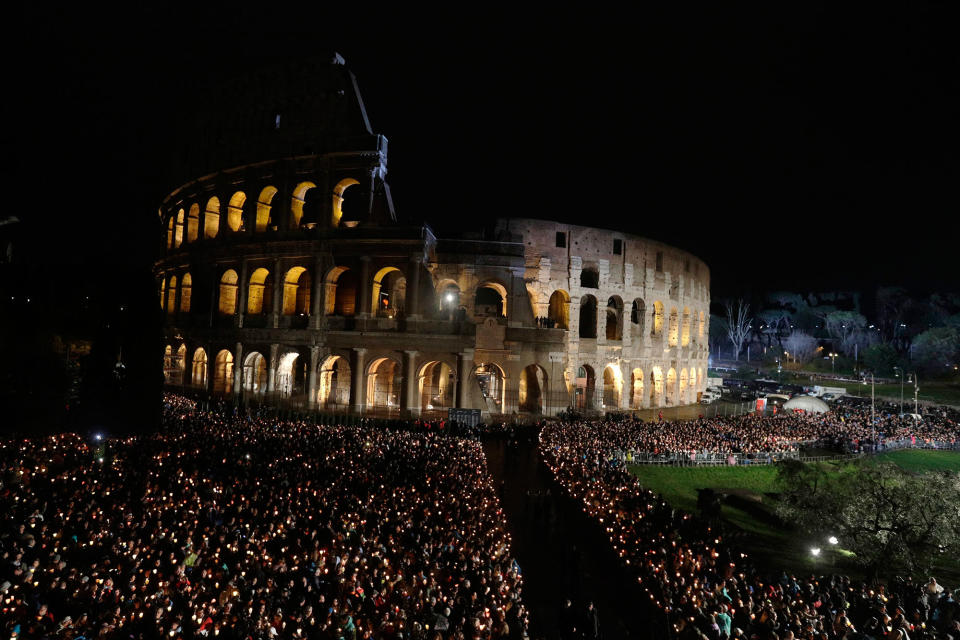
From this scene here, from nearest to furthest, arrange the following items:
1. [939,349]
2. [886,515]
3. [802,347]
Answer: [886,515] → [939,349] → [802,347]

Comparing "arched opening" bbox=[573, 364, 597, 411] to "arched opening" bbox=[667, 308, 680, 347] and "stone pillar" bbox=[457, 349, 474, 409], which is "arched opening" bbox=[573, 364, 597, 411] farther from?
"arched opening" bbox=[667, 308, 680, 347]

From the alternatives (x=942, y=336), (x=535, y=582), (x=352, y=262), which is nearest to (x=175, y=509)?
(x=535, y=582)

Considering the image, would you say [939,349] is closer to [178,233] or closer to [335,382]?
[335,382]

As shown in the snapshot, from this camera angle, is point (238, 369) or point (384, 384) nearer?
point (238, 369)

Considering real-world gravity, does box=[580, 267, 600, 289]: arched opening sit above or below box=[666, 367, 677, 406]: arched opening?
above

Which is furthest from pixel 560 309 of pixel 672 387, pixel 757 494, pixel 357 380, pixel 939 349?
pixel 939 349

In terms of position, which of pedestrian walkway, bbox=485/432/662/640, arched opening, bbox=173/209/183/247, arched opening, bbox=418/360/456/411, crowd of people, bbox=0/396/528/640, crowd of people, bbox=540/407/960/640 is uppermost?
arched opening, bbox=173/209/183/247

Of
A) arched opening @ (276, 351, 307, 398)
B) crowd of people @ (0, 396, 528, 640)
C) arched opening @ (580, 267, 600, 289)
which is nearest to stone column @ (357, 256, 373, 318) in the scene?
arched opening @ (276, 351, 307, 398)
